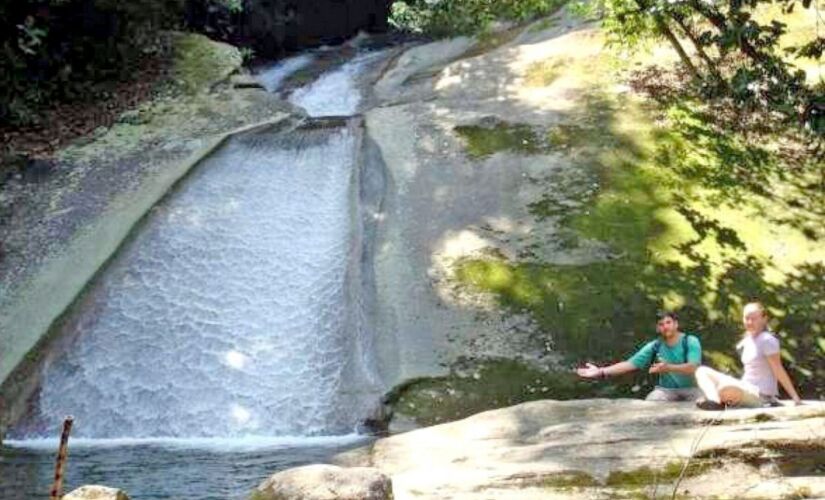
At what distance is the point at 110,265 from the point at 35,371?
2090 mm

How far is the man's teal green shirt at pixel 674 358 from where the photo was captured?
8.45 metres

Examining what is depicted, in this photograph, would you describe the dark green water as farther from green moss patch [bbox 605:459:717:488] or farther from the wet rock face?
the wet rock face

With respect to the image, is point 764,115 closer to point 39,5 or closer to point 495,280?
point 495,280

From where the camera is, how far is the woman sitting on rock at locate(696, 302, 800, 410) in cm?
783

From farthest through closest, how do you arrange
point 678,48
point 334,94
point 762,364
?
point 334,94 → point 678,48 → point 762,364

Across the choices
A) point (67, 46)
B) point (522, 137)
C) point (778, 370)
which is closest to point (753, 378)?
point (778, 370)

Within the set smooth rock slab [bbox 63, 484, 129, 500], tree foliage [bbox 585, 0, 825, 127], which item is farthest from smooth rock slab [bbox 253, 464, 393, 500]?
tree foliage [bbox 585, 0, 825, 127]

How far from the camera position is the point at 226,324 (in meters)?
11.3

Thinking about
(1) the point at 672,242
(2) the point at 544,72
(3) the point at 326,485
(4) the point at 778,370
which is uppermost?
(3) the point at 326,485

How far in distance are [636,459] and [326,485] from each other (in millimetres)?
2512

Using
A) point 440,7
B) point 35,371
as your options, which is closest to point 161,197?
point 35,371

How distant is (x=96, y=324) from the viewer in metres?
11.4

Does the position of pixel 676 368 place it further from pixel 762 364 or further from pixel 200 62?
pixel 200 62

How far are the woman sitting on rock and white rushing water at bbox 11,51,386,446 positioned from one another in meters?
3.80
